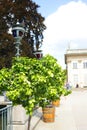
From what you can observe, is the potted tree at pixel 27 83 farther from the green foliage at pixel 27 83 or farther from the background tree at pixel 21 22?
the background tree at pixel 21 22

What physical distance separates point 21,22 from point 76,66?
60712mm

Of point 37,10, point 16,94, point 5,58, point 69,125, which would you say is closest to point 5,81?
point 16,94

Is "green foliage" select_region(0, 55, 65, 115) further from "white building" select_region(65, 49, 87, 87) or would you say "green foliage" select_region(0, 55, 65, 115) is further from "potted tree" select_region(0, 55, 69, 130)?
"white building" select_region(65, 49, 87, 87)

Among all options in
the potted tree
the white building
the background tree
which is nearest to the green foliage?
the potted tree

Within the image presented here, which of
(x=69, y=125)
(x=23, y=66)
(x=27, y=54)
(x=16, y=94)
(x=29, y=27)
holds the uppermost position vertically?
(x=29, y=27)

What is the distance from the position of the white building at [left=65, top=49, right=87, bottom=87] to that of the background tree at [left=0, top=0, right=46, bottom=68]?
57.3 meters

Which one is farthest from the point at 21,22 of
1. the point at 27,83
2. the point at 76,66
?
the point at 76,66

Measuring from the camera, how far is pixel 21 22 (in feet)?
86.4

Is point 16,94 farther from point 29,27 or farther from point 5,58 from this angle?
point 29,27

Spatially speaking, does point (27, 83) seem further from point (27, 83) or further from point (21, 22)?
point (21, 22)

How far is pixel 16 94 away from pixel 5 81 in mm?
555

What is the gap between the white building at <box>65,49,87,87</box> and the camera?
3349 inches

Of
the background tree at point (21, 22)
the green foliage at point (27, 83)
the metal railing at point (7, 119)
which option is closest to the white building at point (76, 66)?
the background tree at point (21, 22)

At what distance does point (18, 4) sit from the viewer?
1049 inches
